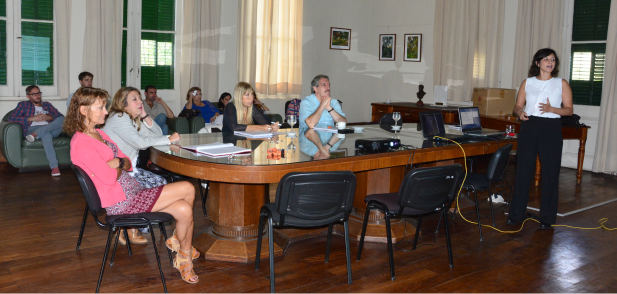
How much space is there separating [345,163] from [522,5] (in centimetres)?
565

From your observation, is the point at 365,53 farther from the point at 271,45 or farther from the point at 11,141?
the point at 11,141

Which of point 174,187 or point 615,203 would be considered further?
point 615,203

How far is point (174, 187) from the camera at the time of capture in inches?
126

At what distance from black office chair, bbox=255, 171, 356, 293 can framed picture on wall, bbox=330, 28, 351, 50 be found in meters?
7.34

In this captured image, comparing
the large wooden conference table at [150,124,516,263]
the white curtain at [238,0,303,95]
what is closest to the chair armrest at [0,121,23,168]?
the large wooden conference table at [150,124,516,263]

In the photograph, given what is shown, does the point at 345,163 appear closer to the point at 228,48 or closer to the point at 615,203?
the point at 615,203

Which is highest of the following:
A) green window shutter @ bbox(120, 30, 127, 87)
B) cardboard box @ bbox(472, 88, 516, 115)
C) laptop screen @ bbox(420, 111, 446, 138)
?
green window shutter @ bbox(120, 30, 127, 87)

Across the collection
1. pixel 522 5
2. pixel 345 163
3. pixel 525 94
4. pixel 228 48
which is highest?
pixel 522 5

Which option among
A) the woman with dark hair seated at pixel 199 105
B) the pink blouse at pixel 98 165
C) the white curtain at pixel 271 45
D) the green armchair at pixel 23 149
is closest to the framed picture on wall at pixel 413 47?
the white curtain at pixel 271 45

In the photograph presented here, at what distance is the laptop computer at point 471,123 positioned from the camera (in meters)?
4.63

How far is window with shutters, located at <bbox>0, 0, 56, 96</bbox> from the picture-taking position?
677 centimetres

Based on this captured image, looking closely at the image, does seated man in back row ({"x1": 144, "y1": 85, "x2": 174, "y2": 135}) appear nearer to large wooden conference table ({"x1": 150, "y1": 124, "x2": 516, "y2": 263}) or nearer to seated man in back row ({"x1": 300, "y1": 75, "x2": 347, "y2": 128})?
seated man in back row ({"x1": 300, "y1": 75, "x2": 347, "y2": 128})

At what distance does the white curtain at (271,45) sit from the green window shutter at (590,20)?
4368 millimetres

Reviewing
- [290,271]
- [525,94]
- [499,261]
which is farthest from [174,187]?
[525,94]
